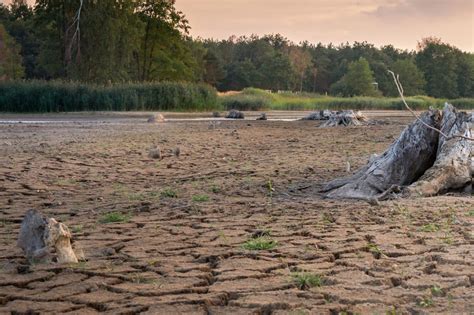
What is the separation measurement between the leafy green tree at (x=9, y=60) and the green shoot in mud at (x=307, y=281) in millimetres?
56428

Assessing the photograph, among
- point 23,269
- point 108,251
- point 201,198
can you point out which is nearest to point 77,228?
point 108,251

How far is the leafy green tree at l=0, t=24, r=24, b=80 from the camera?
2392 inches

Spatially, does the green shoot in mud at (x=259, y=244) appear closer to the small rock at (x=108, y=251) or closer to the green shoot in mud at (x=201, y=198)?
the small rock at (x=108, y=251)

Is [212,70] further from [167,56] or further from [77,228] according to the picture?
[77,228]

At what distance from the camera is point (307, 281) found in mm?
4566

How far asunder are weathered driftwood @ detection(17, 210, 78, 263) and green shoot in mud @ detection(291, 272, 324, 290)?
60.3 inches

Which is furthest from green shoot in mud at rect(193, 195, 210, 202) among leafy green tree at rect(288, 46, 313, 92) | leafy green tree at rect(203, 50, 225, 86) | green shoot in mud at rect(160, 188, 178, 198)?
leafy green tree at rect(288, 46, 313, 92)

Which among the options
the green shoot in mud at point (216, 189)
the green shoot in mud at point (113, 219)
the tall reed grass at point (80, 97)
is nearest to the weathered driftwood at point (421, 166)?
the green shoot in mud at point (216, 189)

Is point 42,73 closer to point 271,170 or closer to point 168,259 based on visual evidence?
point 271,170

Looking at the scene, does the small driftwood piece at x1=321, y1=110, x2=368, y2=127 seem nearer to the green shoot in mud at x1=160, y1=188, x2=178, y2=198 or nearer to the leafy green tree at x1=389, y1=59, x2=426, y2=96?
the green shoot in mud at x1=160, y1=188, x2=178, y2=198

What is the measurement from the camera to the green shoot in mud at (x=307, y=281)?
14.8 feet

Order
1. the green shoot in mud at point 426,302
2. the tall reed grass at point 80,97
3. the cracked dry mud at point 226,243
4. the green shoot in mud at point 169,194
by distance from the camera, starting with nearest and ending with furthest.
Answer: the green shoot in mud at point 426,302 < the cracked dry mud at point 226,243 < the green shoot in mud at point 169,194 < the tall reed grass at point 80,97

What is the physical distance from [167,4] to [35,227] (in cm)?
5621

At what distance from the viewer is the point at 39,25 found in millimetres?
57625
